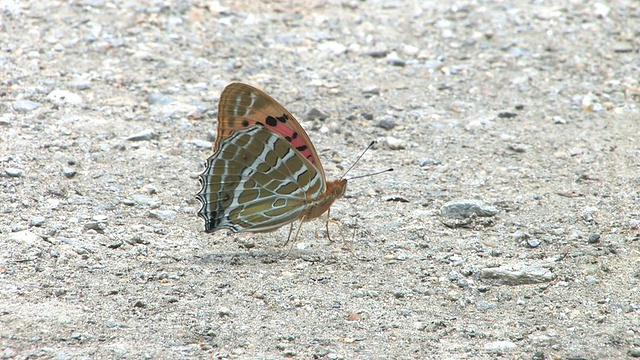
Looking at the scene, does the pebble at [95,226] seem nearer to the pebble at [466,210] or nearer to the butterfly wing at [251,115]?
the butterfly wing at [251,115]

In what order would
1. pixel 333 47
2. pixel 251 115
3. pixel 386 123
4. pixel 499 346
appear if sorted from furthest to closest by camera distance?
1. pixel 333 47
2. pixel 386 123
3. pixel 251 115
4. pixel 499 346

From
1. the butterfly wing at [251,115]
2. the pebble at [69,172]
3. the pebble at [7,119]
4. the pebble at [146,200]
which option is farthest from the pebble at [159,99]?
the butterfly wing at [251,115]

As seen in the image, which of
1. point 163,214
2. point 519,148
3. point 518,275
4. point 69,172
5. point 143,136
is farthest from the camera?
point 519,148

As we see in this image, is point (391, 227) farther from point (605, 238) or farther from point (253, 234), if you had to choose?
point (605, 238)

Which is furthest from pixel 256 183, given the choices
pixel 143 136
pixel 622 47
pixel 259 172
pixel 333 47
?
pixel 622 47

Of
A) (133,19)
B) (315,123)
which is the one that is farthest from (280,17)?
(315,123)

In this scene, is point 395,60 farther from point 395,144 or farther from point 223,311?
point 223,311

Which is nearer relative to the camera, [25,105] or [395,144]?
[25,105]
